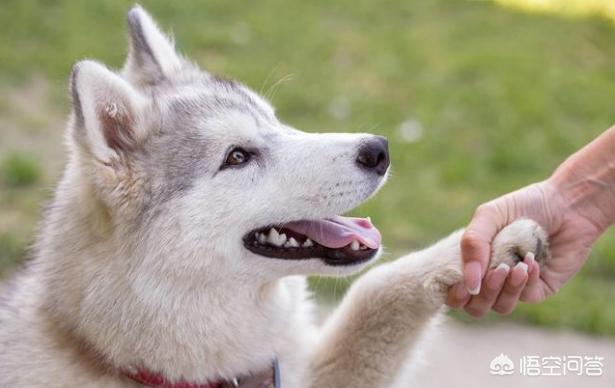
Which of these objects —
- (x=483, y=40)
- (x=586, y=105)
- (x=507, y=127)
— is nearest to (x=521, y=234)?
(x=507, y=127)

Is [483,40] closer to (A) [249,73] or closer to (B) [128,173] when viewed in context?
(A) [249,73]

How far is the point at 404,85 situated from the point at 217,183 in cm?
469

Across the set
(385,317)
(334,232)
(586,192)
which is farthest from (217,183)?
(586,192)

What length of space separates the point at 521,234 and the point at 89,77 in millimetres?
1484

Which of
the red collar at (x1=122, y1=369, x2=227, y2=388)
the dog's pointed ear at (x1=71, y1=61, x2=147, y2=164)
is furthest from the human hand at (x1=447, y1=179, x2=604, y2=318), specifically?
the dog's pointed ear at (x1=71, y1=61, x2=147, y2=164)

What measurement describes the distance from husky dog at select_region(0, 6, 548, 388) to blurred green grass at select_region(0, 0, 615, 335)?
2.23m

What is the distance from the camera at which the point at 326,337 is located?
139 inches

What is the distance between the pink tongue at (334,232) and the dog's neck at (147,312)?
224mm

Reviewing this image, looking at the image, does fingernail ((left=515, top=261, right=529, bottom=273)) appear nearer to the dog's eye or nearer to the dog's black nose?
the dog's black nose

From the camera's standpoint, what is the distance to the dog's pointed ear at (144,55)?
3.50 m

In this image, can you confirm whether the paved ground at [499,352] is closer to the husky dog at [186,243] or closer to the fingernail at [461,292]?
the fingernail at [461,292]

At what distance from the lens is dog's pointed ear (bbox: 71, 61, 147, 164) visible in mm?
2916

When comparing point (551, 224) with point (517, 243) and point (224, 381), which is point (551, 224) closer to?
point (517, 243)

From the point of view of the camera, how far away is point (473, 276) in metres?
3.01
